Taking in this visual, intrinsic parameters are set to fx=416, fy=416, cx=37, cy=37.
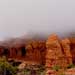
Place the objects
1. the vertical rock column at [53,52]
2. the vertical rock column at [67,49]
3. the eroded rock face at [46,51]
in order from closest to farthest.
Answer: the vertical rock column at [53,52] < the eroded rock face at [46,51] < the vertical rock column at [67,49]

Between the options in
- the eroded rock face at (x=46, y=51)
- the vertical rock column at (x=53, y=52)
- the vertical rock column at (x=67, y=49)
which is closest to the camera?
the vertical rock column at (x=53, y=52)

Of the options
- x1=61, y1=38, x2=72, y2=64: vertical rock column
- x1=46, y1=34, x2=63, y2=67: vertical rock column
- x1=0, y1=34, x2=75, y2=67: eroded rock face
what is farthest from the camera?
x1=61, y1=38, x2=72, y2=64: vertical rock column

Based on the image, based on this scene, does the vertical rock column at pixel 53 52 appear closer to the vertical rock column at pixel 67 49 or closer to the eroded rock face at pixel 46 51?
the eroded rock face at pixel 46 51

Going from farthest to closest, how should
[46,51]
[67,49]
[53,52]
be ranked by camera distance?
1. [46,51]
2. [67,49]
3. [53,52]

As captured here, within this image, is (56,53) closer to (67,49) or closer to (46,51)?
(67,49)

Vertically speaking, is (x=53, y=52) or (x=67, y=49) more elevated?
(x=67, y=49)

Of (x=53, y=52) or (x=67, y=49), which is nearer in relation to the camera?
(x=53, y=52)

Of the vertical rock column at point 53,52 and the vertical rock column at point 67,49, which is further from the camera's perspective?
the vertical rock column at point 67,49

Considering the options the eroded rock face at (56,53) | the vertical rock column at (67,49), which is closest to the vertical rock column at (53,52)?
the eroded rock face at (56,53)

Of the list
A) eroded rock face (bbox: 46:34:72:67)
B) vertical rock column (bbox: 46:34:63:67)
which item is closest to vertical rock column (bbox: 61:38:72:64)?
eroded rock face (bbox: 46:34:72:67)

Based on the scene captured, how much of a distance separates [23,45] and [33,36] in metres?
1.17

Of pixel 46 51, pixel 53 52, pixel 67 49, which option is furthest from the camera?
pixel 46 51

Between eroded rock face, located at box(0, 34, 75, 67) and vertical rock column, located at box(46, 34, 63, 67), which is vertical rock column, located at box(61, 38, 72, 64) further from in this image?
vertical rock column, located at box(46, 34, 63, 67)

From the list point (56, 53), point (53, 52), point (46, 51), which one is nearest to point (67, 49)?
point (56, 53)
